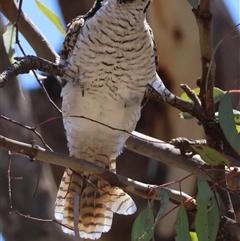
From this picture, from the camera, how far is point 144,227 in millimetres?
869

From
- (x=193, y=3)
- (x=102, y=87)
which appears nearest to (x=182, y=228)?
(x=193, y=3)

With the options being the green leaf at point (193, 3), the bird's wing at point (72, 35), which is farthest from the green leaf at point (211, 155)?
the bird's wing at point (72, 35)

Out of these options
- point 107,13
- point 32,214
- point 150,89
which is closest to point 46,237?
point 32,214

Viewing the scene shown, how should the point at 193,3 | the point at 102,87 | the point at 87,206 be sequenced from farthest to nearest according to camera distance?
the point at 87,206, the point at 102,87, the point at 193,3

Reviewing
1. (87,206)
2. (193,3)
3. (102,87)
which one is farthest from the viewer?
(87,206)

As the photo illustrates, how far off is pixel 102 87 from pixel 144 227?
1.56 feet

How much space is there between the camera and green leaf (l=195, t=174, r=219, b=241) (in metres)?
0.83

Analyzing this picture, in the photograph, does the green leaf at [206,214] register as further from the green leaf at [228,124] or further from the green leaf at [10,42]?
the green leaf at [10,42]

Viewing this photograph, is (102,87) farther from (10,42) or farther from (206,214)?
(206,214)

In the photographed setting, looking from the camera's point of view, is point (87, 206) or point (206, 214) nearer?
point (206, 214)

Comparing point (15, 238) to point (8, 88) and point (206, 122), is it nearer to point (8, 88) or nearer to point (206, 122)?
point (8, 88)

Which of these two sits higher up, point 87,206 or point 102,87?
point 102,87

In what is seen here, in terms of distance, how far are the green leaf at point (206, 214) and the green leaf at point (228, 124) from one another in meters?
0.07

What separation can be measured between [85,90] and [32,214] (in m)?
0.53
